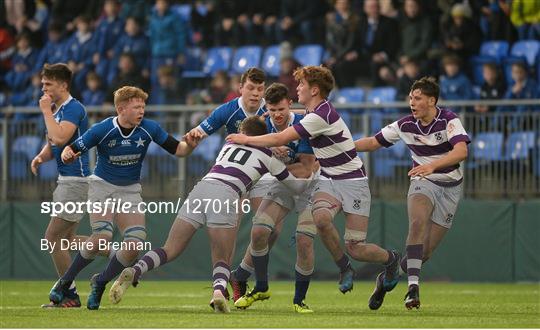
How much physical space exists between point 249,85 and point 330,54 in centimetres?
872

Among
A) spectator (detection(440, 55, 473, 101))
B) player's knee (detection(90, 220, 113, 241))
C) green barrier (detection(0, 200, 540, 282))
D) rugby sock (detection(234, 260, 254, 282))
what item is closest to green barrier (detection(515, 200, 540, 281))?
Answer: green barrier (detection(0, 200, 540, 282))

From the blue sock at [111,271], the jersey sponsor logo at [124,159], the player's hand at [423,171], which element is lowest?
the blue sock at [111,271]

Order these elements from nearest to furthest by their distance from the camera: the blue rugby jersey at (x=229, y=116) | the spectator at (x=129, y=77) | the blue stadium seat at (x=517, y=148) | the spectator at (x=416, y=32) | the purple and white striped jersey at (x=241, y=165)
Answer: the purple and white striped jersey at (x=241, y=165) < the blue rugby jersey at (x=229, y=116) < the blue stadium seat at (x=517, y=148) < the spectator at (x=416, y=32) < the spectator at (x=129, y=77)

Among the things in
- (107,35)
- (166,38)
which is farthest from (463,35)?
(107,35)

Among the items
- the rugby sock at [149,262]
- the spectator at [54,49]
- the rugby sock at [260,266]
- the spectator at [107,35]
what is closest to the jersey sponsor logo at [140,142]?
the rugby sock at [149,262]

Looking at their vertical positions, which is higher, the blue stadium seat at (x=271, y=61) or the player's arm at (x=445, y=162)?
the blue stadium seat at (x=271, y=61)

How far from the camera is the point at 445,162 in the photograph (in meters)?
12.7

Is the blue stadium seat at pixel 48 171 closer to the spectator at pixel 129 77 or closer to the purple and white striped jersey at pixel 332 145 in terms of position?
the spectator at pixel 129 77

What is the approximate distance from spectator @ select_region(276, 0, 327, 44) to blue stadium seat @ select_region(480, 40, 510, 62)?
305 centimetres

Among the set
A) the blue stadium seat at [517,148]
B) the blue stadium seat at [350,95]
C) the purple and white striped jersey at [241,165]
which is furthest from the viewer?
the blue stadium seat at [350,95]

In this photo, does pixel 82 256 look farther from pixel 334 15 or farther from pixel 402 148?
pixel 334 15

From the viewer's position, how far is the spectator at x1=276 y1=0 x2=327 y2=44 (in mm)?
23188

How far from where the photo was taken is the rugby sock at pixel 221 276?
12.1 m

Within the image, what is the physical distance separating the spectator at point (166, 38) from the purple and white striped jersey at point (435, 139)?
34.1ft
